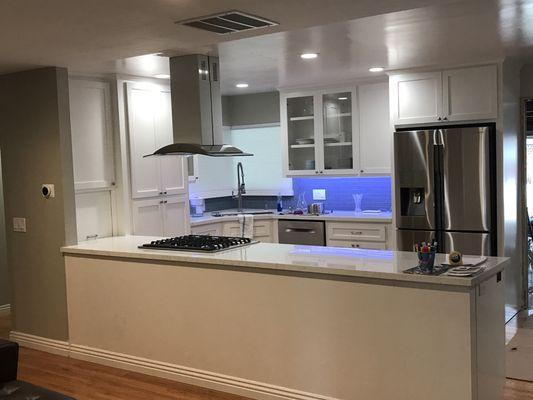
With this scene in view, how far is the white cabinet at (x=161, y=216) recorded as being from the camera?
5410 mm

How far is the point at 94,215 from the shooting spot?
5176 mm

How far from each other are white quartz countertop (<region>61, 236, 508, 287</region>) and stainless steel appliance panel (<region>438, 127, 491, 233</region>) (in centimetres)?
153

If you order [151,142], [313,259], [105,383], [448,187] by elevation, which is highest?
[151,142]

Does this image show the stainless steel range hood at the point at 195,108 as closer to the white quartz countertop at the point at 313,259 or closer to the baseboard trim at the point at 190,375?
the white quartz countertop at the point at 313,259

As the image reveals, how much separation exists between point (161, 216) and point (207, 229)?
0.88 meters

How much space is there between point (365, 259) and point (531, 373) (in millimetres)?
1583

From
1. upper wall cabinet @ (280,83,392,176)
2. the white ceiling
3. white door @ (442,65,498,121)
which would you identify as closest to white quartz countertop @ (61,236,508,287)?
the white ceiling

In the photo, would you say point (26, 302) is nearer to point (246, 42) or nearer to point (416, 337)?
point (246, 42)

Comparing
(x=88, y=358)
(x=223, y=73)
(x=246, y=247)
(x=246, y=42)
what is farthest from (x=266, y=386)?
(x=223, y=73)

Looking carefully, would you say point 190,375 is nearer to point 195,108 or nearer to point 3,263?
point 195,108

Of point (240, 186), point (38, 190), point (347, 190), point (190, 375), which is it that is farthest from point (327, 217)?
point (38, 190)

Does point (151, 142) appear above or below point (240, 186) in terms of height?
above

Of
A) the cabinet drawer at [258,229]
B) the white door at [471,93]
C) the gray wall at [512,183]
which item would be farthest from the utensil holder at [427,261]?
the cabinet drawer at [258,229]

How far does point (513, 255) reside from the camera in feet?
18.2
